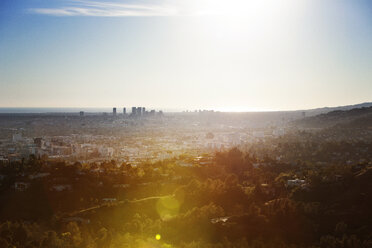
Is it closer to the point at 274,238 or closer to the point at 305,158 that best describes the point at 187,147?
the point at 305,158

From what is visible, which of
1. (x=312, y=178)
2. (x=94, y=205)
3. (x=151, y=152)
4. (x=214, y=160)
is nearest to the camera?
(x=94, y=205)

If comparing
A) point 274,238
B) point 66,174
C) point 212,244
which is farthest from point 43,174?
point 274,238

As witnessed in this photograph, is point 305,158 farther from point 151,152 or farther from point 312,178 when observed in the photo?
point 151,152

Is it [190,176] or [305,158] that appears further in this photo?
[305,158]

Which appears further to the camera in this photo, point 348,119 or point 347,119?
point 347,119

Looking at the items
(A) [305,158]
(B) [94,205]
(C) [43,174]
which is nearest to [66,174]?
(C) [43,174]

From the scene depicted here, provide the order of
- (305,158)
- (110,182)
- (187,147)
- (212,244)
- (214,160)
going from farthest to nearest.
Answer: (187,147)
(305,158)
(214,160)
(110,182)
(212,244)
